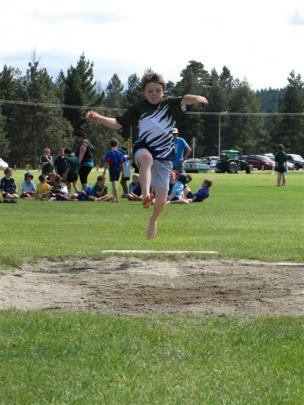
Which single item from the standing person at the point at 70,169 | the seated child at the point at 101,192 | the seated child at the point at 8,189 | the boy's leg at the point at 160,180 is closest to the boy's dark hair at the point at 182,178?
the seated child at the point at 101,192

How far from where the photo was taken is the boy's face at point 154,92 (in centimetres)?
964

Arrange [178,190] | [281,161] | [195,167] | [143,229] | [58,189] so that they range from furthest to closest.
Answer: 1. [195,167]
2. [281,161]
3. [58,189]
4. [178,190]
5. [143,229]

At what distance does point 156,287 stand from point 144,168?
1.62m

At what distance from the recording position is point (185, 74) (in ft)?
445

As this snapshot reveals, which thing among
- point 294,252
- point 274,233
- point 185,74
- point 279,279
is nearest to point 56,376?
point 279,279

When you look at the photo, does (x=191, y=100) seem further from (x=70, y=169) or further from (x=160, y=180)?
(x=70, y=169)

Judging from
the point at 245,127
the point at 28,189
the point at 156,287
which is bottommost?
the point at 156,287

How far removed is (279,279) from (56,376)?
15.1 ft

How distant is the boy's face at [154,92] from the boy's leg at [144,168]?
2.05 feet

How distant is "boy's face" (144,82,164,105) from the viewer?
31.6 ft

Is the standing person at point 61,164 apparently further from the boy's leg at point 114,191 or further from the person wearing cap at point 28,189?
the boy's leg at point 114,191

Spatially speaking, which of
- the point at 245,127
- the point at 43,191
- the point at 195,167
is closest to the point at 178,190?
the point at 43,191

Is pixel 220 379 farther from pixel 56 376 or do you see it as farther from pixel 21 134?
pixel 21 134

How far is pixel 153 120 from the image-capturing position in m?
9.73
